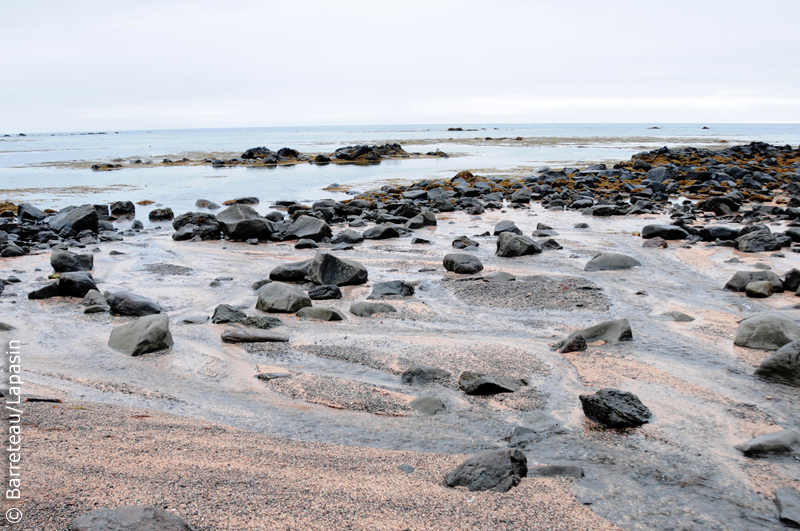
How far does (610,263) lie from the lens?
9.13m

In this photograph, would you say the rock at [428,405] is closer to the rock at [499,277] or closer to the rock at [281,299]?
the rock at [281,299]

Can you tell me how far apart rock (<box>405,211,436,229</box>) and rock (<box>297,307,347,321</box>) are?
292 inches

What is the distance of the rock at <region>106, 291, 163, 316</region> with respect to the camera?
23.3ft

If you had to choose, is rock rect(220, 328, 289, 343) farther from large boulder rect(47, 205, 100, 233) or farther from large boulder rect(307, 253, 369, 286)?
large boulder rect(47, 205, 100, 233)

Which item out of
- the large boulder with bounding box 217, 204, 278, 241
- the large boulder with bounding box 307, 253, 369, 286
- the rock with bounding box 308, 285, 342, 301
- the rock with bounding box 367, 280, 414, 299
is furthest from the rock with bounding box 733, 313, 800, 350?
the large boulder with bounding box 217, 204, 278, 241

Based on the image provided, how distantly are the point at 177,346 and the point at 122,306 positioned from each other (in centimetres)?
171

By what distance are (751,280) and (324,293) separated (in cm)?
609

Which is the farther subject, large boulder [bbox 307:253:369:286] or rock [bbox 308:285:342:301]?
large boulder [bbox 307:253:369:286]

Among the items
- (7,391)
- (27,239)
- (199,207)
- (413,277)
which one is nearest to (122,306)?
(7,391)

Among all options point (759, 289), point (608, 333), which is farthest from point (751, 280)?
point (608, 333)

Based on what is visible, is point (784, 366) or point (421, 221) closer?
point (784, 366)

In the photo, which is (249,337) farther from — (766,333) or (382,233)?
(382,233)

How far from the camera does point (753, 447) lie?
3.56 m

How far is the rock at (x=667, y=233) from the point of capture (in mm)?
11391
